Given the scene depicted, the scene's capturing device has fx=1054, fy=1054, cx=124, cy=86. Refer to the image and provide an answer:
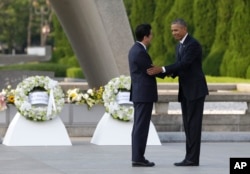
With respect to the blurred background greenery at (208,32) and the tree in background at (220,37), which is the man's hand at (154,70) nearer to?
the blurred background greenery at (208,32)

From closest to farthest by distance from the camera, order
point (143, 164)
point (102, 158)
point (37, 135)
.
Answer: point (143, 164) < point (102, 158) < point (37, 135)

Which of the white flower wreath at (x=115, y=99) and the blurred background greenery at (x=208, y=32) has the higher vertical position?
the white flower wreath at (x=115, y=99)

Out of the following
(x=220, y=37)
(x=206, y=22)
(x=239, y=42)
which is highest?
(x=206, y=22)

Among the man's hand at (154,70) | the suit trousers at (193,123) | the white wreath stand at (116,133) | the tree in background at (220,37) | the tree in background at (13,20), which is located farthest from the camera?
the tree in background at (13,20)

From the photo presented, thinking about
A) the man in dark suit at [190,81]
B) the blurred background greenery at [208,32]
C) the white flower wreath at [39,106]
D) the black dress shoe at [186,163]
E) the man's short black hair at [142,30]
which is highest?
the man's short black hair at [142,30]

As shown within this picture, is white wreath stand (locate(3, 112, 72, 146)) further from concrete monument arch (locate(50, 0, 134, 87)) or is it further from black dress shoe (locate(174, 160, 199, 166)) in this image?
concrete monument arch (locate(50, 0, 134, 87))

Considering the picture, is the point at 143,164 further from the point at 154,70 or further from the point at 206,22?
the point at 206,22

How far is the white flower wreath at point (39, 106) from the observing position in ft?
55.9

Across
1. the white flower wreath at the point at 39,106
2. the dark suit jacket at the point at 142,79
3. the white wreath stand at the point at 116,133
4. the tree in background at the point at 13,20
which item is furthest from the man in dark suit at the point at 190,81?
the tree in background at the point at 13,20

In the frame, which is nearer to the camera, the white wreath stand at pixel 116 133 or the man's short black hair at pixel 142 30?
the man's short black hair at pixel 142 30

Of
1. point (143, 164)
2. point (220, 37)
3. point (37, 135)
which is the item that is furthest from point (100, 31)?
point (220, 37)

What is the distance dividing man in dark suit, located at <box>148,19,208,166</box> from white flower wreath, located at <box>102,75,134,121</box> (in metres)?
3.14

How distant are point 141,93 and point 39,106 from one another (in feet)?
12.2

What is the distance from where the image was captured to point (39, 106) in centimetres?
1727
